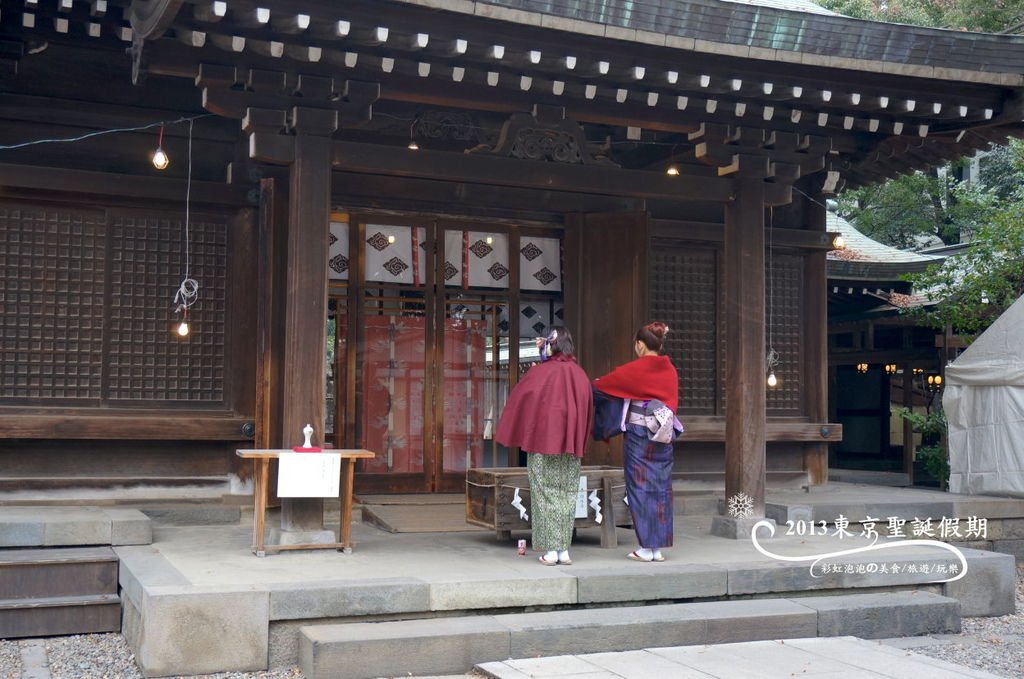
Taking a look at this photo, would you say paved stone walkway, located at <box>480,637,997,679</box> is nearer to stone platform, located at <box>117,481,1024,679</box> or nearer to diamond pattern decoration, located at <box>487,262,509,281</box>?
stone platform, located at <box>117,481,1024,679</box>

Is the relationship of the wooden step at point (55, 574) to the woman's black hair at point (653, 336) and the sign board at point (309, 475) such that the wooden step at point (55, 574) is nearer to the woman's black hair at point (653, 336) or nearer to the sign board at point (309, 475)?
the sign board at point (309, 475)

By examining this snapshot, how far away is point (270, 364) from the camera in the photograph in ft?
26.6

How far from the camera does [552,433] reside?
21.4 feet

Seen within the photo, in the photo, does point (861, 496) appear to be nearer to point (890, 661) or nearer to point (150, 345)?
point (890, 661)

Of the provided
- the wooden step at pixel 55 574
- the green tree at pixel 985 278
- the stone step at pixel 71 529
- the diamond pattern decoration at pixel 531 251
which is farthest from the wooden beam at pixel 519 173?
the green tree at pixel 985 278

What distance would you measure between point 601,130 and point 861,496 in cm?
441

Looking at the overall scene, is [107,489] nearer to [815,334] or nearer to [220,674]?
[220,674]

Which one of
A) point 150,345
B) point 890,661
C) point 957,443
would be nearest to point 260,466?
point 150,345

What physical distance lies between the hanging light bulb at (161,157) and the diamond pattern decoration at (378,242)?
2.00m

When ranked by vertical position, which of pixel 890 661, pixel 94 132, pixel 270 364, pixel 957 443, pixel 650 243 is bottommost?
pixel 890 661

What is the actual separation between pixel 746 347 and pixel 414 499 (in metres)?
3.28

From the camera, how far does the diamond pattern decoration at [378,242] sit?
9.52 m

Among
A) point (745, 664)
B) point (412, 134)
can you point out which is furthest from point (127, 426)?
point (745, 664)

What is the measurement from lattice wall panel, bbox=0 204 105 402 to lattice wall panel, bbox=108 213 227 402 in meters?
0.15
